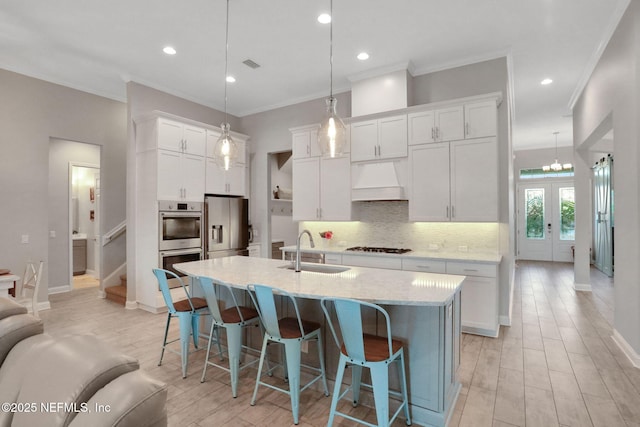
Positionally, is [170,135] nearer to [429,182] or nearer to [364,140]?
[364,140]

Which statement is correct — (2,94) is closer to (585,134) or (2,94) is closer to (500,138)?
(500,138)

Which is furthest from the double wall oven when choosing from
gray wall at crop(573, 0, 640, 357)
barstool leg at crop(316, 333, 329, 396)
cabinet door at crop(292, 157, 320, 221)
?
gray wall at crop(573, 0, 640, 357)

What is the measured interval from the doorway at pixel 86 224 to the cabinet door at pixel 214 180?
346 centimetres

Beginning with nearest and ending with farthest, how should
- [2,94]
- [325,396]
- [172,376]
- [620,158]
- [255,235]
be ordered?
[325,396] → [172,376] → [620,158] → [2,94] → [255,235]

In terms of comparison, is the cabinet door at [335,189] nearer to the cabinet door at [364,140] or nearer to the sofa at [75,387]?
the cabinet door at [364,140]

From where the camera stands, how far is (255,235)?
616cm

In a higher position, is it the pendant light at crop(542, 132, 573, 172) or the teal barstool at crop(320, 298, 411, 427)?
the pendant light at crop(542, 132, 573, 172)

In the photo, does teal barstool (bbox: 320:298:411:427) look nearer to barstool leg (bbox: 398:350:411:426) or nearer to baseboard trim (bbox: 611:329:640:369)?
barstool leg (bbox: 398:350:411:426)

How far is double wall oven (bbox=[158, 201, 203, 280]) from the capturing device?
4.68 m

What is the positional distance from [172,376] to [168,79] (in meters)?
4.12

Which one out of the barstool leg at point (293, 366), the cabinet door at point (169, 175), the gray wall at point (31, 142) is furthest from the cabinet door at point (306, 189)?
the gray wall at point (31, 142)

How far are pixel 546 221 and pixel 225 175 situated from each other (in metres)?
9.24

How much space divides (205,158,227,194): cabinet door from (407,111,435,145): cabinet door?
314cm

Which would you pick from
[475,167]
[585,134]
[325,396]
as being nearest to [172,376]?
[325,396]
